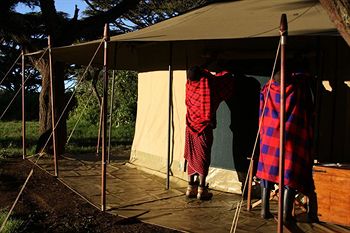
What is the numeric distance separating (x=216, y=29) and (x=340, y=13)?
7.74 ft

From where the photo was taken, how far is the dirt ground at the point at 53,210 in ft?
17.6

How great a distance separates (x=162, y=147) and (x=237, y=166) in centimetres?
162

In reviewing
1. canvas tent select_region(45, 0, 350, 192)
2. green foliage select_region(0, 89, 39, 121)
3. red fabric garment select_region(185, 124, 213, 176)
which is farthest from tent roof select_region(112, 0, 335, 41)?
green foliage select_region(0, 89, 39, 121)

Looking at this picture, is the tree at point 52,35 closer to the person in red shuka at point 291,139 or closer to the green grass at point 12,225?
the green grass at point 12,225

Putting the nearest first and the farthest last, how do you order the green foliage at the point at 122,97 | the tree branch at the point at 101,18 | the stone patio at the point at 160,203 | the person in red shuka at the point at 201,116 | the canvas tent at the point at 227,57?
the stone patio at the point at 160,203
the canvas tent at the point at 227,57
the person in red shuka at the point at 201,116
the tree branch at the point at 101,18
the green foliage at the point at 122,97

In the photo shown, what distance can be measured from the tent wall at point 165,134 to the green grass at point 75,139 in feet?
9.21

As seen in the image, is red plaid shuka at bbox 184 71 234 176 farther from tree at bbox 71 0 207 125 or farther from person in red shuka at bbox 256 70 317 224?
tree at bbox 71 0 207 125

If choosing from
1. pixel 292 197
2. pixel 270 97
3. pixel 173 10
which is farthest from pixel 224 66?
pixel 173 10

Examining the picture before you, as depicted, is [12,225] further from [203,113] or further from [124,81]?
[124,81]

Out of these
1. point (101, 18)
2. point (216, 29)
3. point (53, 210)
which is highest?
point (101, 18)

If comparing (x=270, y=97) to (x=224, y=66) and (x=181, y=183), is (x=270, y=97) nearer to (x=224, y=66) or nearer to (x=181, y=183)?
(x=224, y=66)

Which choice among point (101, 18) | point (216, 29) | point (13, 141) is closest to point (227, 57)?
point (216, 29)

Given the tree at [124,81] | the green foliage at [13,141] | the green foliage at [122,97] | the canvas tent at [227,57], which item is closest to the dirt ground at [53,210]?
the canvas tent at [227,57]

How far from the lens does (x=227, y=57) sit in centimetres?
699
